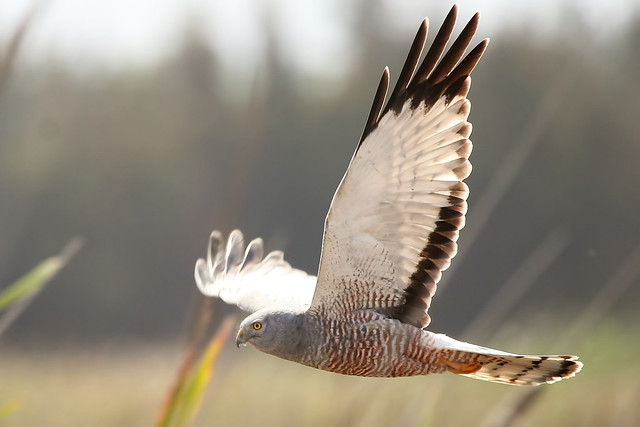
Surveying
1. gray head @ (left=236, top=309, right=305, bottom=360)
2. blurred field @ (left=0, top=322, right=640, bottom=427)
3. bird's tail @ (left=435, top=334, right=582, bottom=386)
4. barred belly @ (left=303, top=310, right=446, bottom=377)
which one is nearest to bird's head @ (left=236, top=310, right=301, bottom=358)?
gray head @ (left=236, top=309, right=305, bottom=360)

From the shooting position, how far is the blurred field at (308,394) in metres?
7.41

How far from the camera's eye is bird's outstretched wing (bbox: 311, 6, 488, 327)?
298 cm

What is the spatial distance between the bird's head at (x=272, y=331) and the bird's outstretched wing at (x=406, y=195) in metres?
0.13

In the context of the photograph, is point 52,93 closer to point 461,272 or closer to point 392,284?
point 461,272

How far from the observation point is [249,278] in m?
4.29

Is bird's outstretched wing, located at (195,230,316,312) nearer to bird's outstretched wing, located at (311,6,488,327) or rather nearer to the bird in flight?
the bird in flight

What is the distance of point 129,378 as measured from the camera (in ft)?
36.9

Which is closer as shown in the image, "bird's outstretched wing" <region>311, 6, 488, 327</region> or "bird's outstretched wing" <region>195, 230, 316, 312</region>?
"bird's outstretched wing" <region>311, 6, 488, 327</region>

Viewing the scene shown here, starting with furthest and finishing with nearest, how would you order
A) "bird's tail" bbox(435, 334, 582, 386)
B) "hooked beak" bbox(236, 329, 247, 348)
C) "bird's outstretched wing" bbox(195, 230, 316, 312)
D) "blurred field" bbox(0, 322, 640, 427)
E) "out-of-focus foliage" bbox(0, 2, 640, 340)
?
1. "out-of-focus foliage" bbox(0, 2, 640, 340)
2. "blurred field" bbox(0, 322, 640, 427)
3. "bird's outstretched wing" bbox(195, 230, 316, 312)
4. "hooked beak" bbox(236, 329, 247, 348)
5. "bird's tail" bbox(435, 334, 582, 386)

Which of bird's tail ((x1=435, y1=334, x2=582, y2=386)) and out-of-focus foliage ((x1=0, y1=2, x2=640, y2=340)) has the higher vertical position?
out-of-focus foliage ((x1=0, y1=2, x2=640, y2=340))

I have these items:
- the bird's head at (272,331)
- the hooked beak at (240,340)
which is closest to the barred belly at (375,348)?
the bird's head at (272,331)

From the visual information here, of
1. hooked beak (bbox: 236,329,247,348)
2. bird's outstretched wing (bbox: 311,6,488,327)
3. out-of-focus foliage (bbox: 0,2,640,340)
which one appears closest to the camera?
bird's outstretched wing (bbox: 311,6,488,327)

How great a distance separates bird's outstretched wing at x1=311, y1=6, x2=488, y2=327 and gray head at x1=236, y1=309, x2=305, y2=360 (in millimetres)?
128

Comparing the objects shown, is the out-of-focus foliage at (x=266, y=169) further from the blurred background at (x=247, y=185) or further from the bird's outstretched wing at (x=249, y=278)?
the bird's outstretched wing at (x=249, y=278)
